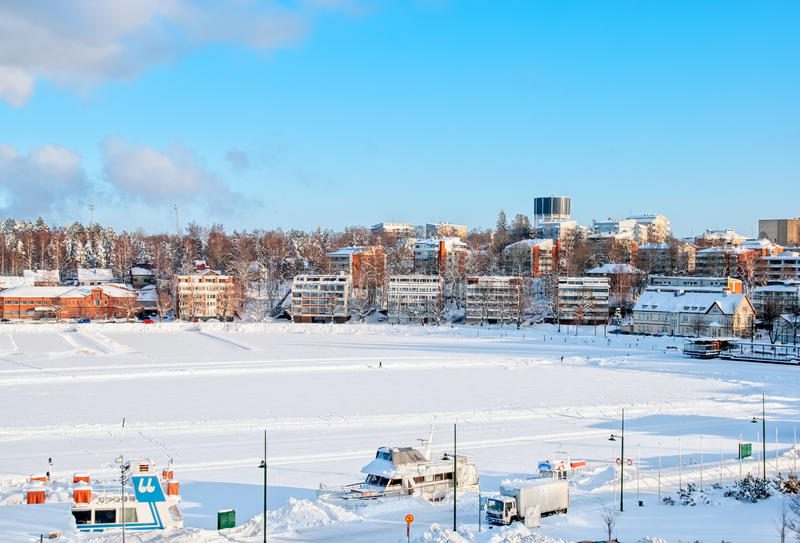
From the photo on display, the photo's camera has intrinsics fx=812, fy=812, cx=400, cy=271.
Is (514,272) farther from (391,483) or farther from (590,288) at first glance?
(391,483)

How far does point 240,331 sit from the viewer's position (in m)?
69.4

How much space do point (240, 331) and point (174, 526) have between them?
178ft

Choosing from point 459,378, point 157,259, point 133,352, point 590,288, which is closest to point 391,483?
point 459,378

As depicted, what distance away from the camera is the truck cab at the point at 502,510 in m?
15.9

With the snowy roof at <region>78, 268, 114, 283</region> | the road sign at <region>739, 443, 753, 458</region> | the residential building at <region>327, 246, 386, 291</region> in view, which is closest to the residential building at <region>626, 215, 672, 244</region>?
the residential building at <region>327, 246, 386, 291</region>

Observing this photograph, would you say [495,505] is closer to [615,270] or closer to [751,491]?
[751,491]

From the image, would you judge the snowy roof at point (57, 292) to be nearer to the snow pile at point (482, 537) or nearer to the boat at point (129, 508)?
the boat at point (129, 508)

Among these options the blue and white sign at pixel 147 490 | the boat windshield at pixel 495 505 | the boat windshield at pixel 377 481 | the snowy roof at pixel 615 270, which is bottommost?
the boat windshield at pixel 377 481

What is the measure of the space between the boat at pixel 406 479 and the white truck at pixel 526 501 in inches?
70.0

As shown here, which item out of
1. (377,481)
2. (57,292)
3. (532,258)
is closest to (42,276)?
(57,292)

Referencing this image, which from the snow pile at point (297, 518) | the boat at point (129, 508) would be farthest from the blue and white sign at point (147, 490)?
the snow pile at point (297, 518)

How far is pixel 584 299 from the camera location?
79.4 metres

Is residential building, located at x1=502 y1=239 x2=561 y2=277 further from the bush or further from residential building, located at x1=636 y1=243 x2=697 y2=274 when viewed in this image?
the bush

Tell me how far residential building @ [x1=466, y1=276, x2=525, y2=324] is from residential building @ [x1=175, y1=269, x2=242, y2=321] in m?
24.1
